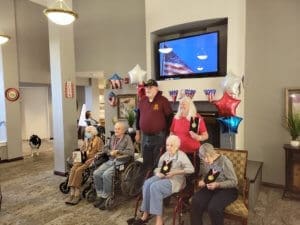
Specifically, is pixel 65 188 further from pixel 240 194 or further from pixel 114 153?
pixel 240 194

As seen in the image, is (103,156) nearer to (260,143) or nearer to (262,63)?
(260,143)

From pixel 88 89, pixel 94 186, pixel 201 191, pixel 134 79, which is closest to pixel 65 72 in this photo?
pixel 134 79

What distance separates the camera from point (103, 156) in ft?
12.0

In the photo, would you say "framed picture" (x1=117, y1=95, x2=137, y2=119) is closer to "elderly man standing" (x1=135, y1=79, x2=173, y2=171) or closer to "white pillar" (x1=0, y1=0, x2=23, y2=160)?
"elderly man standing" (x1=135, y1=79, x2=173, y2=171)

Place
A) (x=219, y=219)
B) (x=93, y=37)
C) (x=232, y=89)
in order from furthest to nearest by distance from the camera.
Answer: (x=93, y=37) → (x=232, y=89) → (x=219, y=219)

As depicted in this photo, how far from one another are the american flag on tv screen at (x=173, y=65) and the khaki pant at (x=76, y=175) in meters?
2.17

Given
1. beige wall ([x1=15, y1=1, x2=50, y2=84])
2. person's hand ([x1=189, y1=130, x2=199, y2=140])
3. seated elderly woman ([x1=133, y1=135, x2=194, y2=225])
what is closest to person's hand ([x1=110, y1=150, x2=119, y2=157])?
seated elderly woman ([x1=133, y1=135, x2=194, y2=225])

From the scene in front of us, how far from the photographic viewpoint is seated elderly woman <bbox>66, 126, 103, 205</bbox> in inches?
139

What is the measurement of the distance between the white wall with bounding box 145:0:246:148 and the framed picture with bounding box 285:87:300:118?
0.63 metres

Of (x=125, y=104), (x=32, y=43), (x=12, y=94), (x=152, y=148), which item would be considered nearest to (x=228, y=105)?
(x=152, y=148)

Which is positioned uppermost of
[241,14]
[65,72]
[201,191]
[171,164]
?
[241,14]

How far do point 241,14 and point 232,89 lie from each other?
114cm

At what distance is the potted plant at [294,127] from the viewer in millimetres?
3502

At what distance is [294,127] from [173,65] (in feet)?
6.99
